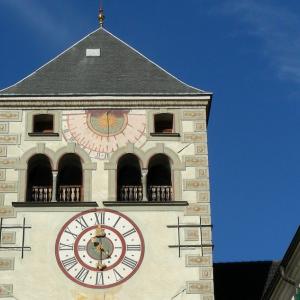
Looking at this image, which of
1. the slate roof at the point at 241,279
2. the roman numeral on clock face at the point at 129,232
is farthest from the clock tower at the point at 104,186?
the slate roof at the point at 241,279

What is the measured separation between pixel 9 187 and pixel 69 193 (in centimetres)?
146

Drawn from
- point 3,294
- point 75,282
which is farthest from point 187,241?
point 3,294

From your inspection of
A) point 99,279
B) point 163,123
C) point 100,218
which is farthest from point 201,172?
point 99,279

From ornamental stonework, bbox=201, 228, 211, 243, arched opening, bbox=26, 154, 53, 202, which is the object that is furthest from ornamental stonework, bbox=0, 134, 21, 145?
ornamental stonework, bbox=201, 228, 211, 243

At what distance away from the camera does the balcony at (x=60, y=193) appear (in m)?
27.0

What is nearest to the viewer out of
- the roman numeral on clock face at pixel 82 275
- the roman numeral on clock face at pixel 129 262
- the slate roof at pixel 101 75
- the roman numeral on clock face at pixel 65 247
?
the roman numeral on clock face at pixel 82 275

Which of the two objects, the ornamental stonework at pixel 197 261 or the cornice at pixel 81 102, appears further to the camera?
the cornice at pixel 81 102

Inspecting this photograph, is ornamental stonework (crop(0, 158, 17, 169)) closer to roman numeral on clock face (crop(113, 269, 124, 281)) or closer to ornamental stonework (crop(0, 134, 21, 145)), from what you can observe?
ornamental stonework (crop(0, 134, 21, 145))

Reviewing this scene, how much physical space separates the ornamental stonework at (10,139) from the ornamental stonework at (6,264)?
10.6 ft

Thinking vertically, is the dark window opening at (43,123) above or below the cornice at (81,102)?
below

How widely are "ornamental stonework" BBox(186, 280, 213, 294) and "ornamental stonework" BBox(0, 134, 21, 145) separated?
5.71 meters

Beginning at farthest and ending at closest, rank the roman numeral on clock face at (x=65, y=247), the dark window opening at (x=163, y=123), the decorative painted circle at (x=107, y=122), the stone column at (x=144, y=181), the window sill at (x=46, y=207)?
the dark window opening at (x=163, y=123)
the decorative painted circle at (x=107, y=122)
the stone column at (x=144, y=181)
the window sill at (x=46, y=207)
the roman numeral on clock face at (x=65, y=247)

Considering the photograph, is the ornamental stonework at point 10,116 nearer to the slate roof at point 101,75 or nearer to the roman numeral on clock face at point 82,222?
the slate roof at point 101,75

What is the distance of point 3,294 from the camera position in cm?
2544
